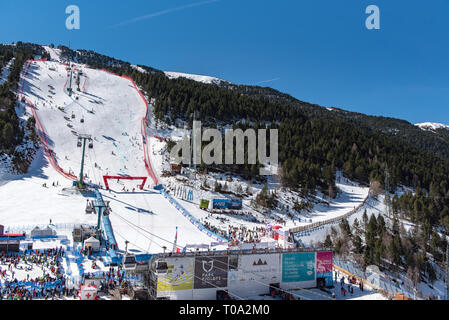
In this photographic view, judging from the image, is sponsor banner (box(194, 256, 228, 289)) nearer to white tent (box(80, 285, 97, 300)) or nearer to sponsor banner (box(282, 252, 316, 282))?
sponsor banner (box(282, 252, 316, 282))

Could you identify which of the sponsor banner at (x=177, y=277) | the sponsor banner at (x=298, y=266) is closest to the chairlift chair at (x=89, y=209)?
the sponsor banner at (x=177, y=277)

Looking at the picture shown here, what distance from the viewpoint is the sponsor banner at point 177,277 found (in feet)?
Answer: 60.6

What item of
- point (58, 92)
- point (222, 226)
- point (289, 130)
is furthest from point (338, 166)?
point (58, 92)

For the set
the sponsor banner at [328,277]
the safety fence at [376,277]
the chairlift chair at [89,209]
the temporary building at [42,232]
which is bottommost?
the safety fence at [376,277]

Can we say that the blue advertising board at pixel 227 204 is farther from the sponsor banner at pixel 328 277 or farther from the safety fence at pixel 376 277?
the sponsor banner at pixel 328 277

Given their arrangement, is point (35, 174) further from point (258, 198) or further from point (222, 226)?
point (258, 198)

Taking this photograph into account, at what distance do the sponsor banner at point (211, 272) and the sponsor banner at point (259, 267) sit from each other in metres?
1.03

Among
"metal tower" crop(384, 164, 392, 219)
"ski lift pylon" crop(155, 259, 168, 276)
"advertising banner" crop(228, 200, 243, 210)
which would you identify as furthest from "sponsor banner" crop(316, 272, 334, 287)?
"metal tower" crop(384, 164, 392, 219)

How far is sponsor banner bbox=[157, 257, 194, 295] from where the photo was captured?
18469 millimetres

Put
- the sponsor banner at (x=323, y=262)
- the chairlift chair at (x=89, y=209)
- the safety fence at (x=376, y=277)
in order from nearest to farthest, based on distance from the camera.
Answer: the sponsor banner at (x=323, y=262) < the safety fence at (x=376, y=277) < the chairlift chair at (x=89, y=209)

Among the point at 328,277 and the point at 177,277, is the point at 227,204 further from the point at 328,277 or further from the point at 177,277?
the point at 177,277

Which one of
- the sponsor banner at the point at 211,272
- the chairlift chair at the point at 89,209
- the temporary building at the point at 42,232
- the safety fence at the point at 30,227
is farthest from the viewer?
the chairlift chair at the point at 89,209

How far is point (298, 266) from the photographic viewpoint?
21875 millimetres

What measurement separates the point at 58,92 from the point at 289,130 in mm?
46411
